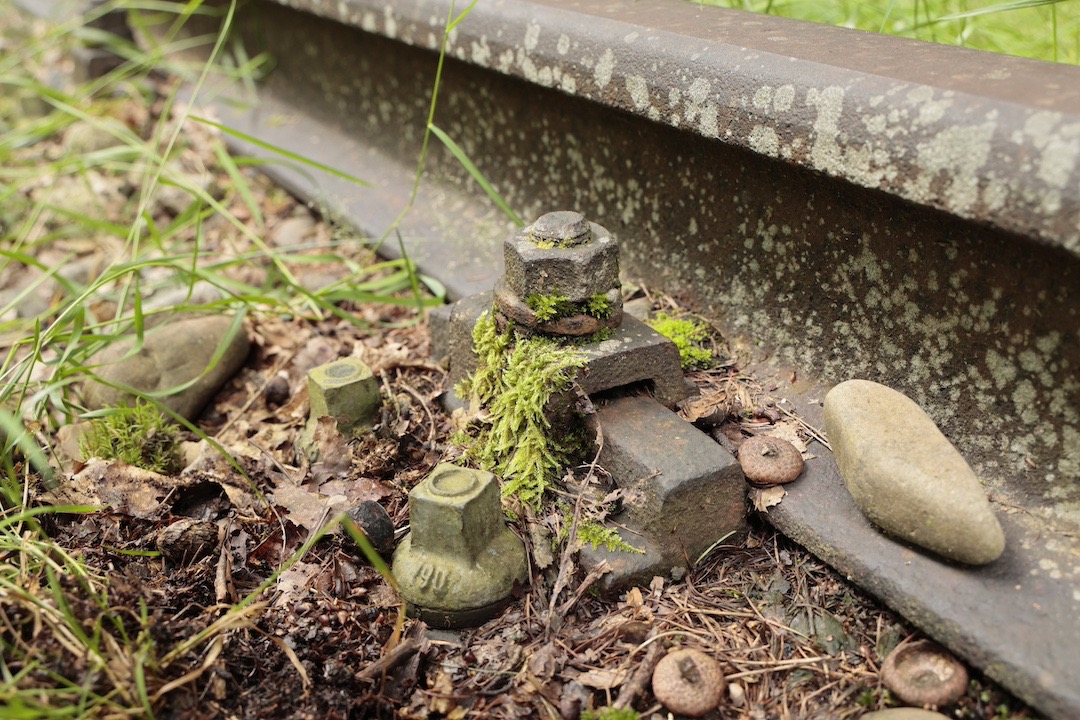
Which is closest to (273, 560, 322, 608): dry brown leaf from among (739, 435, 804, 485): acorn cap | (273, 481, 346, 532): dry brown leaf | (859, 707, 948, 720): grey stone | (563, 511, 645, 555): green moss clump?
(273, 481, 346, 532): dry brown leaf

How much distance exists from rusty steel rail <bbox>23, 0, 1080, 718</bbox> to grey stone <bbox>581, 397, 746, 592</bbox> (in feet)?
0.48

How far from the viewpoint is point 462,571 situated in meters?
1.83

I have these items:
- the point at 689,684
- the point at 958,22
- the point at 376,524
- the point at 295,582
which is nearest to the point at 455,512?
the point at 376,524

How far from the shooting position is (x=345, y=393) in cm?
228

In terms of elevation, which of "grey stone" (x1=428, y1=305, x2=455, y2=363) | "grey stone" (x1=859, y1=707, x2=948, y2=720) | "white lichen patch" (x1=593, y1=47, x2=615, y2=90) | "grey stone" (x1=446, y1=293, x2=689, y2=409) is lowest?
"grey stone" (x1=859, y1=707, x2=948, y2=720)

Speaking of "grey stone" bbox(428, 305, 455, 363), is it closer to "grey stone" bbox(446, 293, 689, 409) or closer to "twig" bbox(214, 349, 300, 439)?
"grey stone" bbox(446, 293, 689, 409)

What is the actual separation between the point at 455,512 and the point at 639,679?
18.7 inches

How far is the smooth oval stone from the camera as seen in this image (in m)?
1.65

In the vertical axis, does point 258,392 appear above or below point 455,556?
below

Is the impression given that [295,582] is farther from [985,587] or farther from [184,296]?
[184,296]

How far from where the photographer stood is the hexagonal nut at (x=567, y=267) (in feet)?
6.49

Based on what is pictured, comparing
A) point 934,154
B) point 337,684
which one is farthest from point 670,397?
point 337,684

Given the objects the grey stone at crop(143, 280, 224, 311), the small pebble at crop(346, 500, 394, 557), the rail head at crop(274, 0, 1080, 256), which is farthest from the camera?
the grey stone at crop(143, 280, 224, 311)

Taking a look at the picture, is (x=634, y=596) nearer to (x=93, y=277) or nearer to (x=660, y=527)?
(x=660, y=527)
